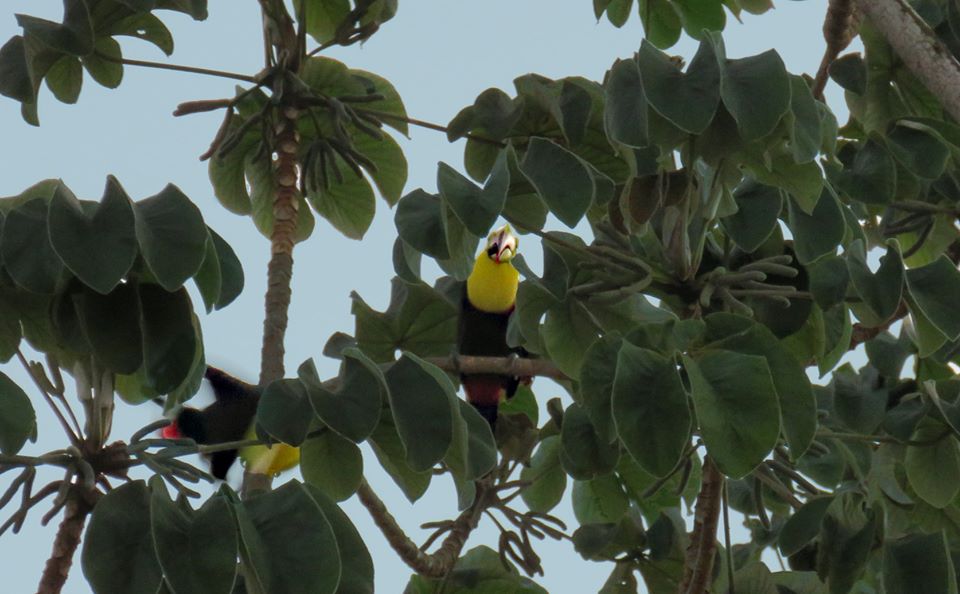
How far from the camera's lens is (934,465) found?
1899 mm

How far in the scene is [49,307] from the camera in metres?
1.54

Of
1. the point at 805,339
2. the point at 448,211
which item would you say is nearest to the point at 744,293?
the point at 805,339

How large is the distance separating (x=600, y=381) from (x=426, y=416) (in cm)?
22

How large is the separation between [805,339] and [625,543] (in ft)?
1.75

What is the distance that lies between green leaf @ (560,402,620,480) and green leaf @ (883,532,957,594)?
0.37 metres

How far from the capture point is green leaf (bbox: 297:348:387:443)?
1.36 meters

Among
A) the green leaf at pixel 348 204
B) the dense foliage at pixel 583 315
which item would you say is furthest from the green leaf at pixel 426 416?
the green leaf at pixel 348 204

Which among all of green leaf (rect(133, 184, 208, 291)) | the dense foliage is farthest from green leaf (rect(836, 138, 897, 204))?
green leaf (rect(133, 184, 208, 291))

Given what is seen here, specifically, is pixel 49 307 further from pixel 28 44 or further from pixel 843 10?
pixel 843 10

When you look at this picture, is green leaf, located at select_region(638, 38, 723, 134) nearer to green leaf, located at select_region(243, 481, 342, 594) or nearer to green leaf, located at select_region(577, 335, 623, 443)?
green leaf, located at select_region(577, 335, 623, 443)

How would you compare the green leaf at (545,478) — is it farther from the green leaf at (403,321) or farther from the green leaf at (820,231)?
the green leaf at (820,231)

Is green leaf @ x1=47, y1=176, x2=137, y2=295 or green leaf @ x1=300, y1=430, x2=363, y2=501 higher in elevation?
green leaf @ x1=47, y1=176, x2=137, y2=295

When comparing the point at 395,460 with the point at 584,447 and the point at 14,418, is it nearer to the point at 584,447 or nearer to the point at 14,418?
the point at 584,447

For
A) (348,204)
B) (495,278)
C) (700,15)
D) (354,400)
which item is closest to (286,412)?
(354,400)
